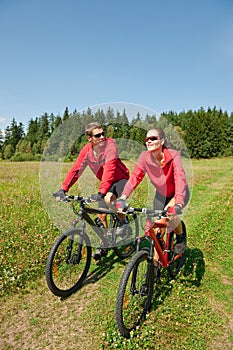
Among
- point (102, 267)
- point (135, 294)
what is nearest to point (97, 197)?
Result: point (135, 294)

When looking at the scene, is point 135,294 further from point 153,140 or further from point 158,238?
point 153,140

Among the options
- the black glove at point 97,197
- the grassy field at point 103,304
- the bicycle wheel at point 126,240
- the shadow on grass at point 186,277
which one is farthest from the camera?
the bicycle wheel at point 126,240

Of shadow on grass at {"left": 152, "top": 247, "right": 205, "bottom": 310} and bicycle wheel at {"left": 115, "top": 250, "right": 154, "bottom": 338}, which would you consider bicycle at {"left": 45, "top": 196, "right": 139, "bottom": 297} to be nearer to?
bicycle wheel at {"left": 115, "top": 250, "right": 154, "bottom": 338}

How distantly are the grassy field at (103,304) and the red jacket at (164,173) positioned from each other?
5.79 ft

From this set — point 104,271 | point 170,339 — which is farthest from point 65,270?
point 170,339

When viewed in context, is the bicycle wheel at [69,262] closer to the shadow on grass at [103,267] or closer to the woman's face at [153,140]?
the shadow on grass at [103,267]

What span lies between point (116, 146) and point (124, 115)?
0.58 metres

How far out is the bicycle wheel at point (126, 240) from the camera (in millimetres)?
6340

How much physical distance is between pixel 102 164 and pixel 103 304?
2376 mm

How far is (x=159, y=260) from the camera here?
4984mm

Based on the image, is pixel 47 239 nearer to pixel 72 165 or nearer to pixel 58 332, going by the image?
pixel 72 165

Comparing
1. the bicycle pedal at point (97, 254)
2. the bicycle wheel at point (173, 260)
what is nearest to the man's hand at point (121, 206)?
the bicycle wheel at point (173, 260)

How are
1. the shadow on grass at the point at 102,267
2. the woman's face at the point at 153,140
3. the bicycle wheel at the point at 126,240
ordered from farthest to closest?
the bicycle wheel at the point at 126,240, the shadow on grass at the point at 102,267, the woman's face at the point at 153,140

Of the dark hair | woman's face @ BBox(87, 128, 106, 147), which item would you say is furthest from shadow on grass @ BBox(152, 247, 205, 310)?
the dark hair
